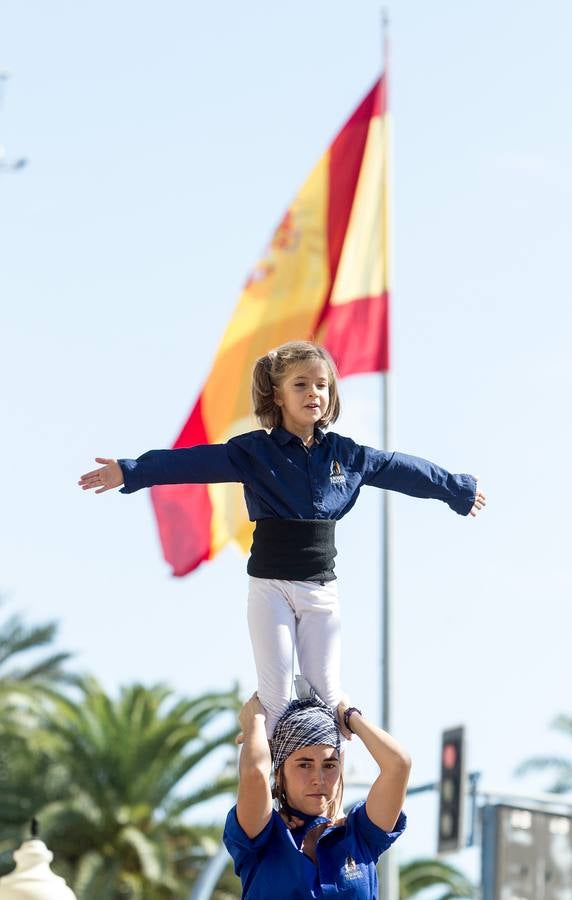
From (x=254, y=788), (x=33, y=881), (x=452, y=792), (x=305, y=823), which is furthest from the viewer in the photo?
(x=452, y=792)

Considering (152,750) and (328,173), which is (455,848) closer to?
(328,173)

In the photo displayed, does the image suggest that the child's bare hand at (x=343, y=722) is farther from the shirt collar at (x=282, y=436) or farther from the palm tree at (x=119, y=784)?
the palm tree at (x=119, y=784)

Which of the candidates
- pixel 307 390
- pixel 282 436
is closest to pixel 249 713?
pixel 282 436

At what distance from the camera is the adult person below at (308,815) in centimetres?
566

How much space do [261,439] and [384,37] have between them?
42.2ft

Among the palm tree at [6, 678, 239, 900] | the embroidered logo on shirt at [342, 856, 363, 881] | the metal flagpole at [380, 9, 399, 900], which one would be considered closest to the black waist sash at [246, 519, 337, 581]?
the embroidered logo on shirt at [342, 856, 363, 881]

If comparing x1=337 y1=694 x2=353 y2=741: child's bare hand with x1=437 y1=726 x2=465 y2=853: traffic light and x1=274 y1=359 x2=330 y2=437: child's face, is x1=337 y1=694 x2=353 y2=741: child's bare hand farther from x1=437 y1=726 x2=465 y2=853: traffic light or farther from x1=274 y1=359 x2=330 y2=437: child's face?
x1=437 y1=726 x2=465 y2=853: traffic light

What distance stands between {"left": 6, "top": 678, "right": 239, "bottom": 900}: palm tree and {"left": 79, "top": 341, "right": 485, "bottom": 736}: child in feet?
76.3

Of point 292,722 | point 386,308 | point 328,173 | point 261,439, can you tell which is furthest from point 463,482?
point 328,173

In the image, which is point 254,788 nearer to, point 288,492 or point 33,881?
point 288,492

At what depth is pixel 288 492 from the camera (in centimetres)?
630

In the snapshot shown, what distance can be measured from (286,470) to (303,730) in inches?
40.1

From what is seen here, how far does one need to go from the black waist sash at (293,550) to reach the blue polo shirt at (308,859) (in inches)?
35.6

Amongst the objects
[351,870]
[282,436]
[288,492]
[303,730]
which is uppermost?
[282,436]
